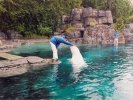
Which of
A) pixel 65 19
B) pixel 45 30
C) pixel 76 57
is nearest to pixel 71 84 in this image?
pixel 76 57

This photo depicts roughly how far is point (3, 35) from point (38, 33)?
6404 millimetres

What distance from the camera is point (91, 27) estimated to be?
40562 millimetres

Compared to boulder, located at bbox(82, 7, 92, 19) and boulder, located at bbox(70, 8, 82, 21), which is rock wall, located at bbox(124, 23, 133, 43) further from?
boulder, located at bbox(70, 8, 82, 21)

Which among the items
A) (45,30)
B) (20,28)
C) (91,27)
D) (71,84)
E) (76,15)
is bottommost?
(71,84)

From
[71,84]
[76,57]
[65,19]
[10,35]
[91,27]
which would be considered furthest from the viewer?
[65,19]

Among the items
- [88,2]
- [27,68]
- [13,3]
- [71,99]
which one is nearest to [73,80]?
[71,99]

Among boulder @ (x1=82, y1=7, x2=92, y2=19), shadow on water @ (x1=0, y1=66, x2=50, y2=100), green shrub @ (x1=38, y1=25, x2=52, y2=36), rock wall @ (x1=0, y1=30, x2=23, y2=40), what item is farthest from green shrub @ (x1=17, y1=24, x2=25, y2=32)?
shadow on water @ (x1=0, y1=66, x2=50, y2=100)

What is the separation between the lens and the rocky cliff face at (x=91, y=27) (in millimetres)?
39438

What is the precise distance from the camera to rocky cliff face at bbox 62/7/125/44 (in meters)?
39.4

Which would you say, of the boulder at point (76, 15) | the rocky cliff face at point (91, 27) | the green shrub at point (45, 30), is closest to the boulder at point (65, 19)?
the rocky cliff face at point (91, 27)

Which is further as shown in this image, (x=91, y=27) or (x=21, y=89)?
(x=91, y=27)

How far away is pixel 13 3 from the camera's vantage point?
40375 mm

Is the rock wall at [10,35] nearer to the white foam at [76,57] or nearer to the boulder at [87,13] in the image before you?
the boulder at [87,13]

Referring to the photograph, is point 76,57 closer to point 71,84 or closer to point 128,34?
point 71,84
